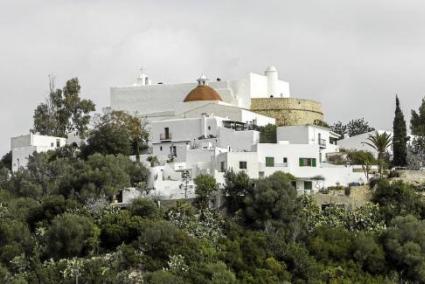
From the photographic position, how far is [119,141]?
63.7 meters

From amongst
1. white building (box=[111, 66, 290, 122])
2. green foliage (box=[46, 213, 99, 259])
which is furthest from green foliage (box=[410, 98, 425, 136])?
green foliage (box=[46, 213, 99, 259])

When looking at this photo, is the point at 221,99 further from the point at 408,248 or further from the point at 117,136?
the point at 408,248

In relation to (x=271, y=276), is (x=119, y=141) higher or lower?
higher

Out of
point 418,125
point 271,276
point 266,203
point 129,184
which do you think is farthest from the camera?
point 418,125

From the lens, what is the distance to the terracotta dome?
68125mm

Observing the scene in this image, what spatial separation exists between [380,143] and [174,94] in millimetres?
13414

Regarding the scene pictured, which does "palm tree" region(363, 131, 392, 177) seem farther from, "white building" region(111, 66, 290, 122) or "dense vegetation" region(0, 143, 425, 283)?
"white building" region(111, 66, 290, 122)

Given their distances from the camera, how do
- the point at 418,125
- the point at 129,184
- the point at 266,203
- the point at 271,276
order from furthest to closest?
1. the point at 418,125
2. the point at 129,184
3. the point at 266,203
4. the point at 271,276

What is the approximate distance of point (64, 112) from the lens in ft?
239

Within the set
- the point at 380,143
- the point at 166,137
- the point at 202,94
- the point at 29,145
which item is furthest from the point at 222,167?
the point at 29,145

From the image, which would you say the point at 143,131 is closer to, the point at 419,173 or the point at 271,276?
the point at 419,173

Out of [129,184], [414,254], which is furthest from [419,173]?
[129,184]

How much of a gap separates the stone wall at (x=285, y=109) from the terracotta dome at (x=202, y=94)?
2263mm

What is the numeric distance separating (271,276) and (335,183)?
10.4 m
